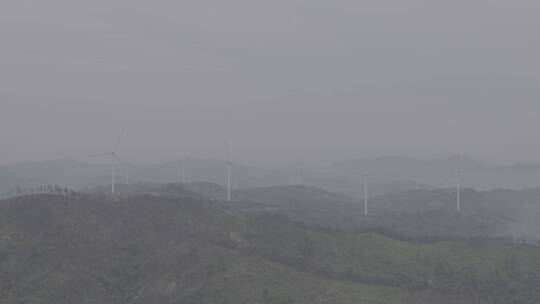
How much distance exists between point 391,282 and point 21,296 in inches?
3275

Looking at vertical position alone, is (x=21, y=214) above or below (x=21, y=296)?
above

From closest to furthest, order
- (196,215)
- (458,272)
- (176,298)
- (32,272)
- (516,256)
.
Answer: (176,298) → (32,272) → (458,272) → (516,256) → (196,215)

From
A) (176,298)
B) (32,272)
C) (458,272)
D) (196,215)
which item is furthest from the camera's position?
(196,215)

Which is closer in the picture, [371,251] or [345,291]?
[345,291]

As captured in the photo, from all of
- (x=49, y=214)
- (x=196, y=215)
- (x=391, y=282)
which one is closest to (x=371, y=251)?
(x=391, y=282)

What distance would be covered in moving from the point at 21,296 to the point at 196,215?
61.4 metres

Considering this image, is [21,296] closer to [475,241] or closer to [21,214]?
[21,214]

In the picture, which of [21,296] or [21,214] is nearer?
[21,296]

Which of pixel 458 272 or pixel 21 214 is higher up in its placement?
pixel 21 214

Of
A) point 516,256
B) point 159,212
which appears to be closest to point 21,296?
point 159,212

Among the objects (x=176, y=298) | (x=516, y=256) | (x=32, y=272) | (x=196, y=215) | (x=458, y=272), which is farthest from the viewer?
(x=196, y=215)

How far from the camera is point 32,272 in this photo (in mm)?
155500

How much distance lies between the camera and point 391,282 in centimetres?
16362

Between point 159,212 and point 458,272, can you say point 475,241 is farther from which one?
point 159,212
